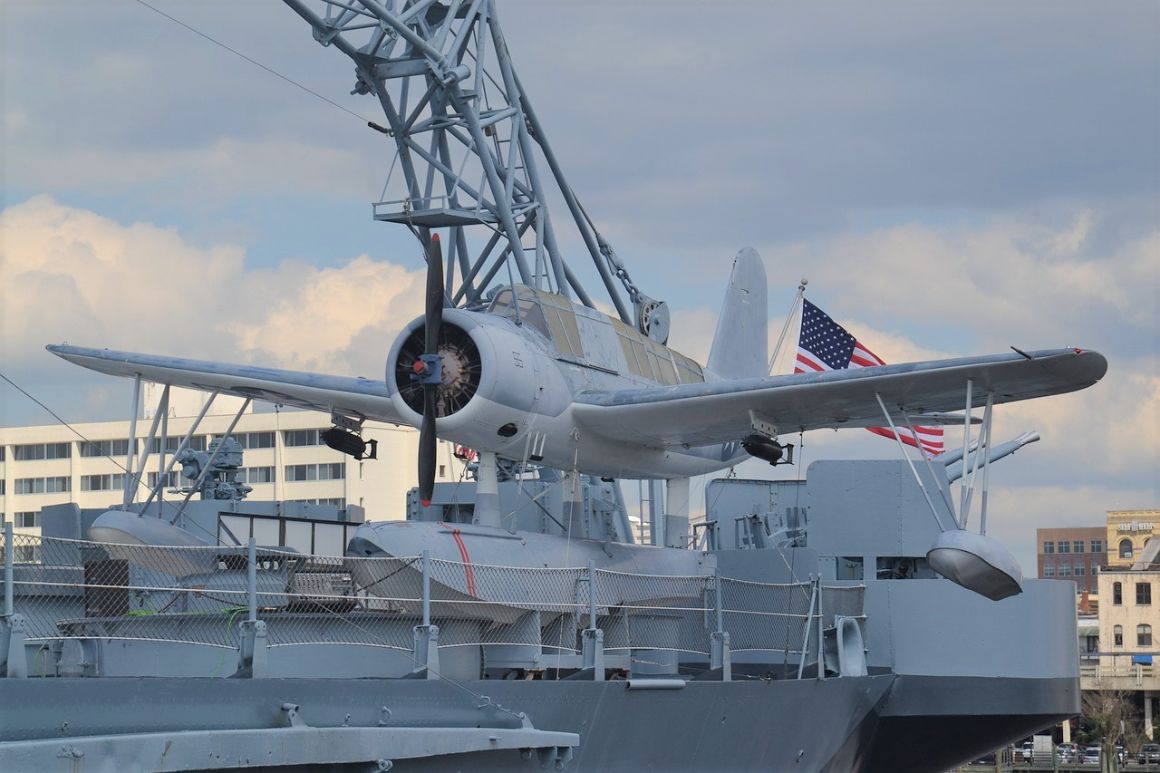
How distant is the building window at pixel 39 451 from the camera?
9244 cm

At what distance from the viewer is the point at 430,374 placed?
1953 cm

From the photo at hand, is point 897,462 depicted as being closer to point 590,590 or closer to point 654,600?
point 654,600

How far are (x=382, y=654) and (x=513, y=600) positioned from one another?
61.7 inches

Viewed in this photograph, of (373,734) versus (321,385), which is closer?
(373,734)

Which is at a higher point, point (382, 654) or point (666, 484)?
point (666, 484)

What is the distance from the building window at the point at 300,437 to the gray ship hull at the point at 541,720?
65.6 meters

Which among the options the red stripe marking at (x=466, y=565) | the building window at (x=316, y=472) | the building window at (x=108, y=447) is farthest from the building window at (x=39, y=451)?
the red stripe marking at (x=466, y=565)

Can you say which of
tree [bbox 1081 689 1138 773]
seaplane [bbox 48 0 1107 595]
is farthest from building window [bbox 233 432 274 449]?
seaplane [bbox 48 0 1107 595]

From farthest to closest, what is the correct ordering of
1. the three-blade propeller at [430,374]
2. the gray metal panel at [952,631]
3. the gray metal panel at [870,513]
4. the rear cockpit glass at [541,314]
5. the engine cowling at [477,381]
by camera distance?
the gray metal panel at [870,513] → the gray metal panel at [952,631] → the rear cockpit glass at [541,314] → the engine cowling at [477,381] → the three-blade propeller at [430,374]

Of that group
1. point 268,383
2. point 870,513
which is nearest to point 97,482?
point 268,383

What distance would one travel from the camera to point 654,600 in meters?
20.1

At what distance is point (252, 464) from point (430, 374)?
7164cm

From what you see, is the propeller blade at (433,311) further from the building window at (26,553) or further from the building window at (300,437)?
the building window at (300,437)

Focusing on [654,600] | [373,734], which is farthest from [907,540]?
[373,734]
